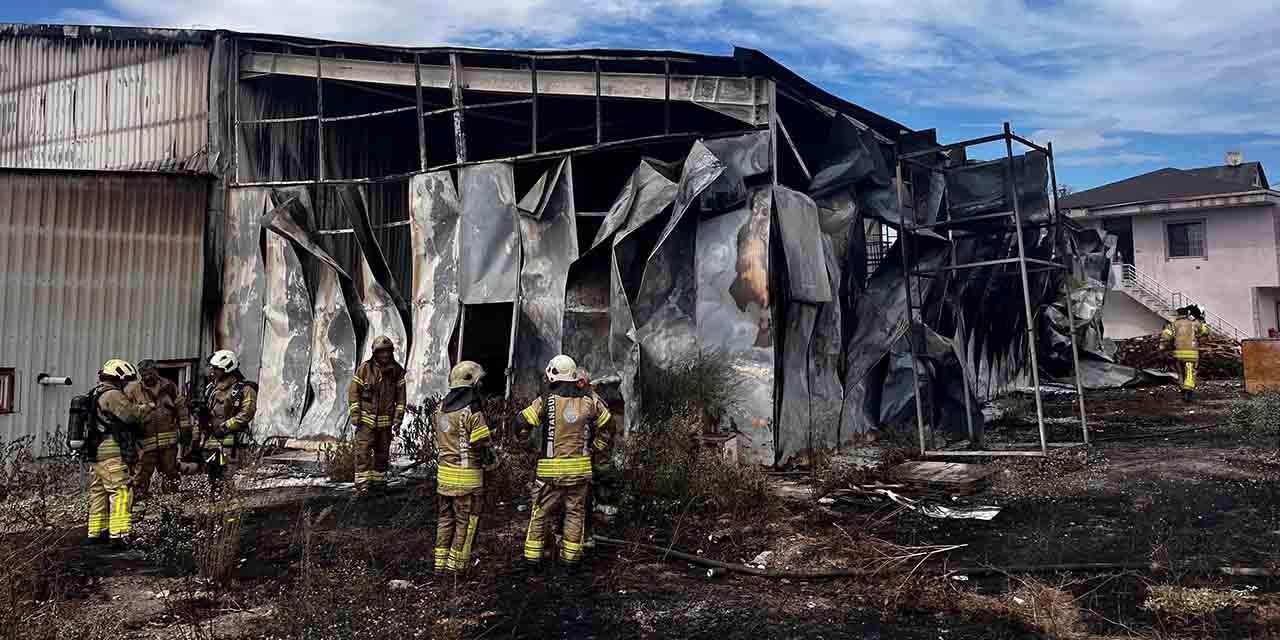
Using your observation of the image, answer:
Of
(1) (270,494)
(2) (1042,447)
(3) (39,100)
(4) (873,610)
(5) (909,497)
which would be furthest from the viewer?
(3) (39,100)

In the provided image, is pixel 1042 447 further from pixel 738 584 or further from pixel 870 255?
pixel 738 584

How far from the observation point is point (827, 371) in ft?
33.4

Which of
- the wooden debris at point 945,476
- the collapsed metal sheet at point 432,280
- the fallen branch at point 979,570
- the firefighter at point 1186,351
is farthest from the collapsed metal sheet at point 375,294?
the firefighter at point 1186,351

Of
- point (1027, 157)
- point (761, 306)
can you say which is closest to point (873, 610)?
point (761, 306)

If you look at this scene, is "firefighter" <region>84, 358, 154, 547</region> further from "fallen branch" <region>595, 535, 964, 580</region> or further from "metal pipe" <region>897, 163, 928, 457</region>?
"metal pipe" <region>897, 163, 928, 457</region>

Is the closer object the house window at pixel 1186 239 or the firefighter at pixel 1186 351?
the firefighter at pixel 1186 351

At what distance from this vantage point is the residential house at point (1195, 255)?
2511 centimetres

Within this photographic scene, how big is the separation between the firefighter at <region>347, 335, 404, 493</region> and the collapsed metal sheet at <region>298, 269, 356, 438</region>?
1929mm

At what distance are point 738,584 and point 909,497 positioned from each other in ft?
9.23

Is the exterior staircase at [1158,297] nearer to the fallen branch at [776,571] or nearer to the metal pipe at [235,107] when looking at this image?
the fallen branch at [776,571]

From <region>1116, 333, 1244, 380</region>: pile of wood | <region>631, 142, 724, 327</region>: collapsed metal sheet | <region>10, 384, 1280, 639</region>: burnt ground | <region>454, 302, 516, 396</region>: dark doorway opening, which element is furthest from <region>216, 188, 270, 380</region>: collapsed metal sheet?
<region>1116, 333, 1244, 380</region>: pile of wood

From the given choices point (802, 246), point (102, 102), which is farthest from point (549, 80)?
point (102, 102)

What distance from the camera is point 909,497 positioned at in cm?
781

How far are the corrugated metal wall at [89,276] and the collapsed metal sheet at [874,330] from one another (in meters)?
8.47
